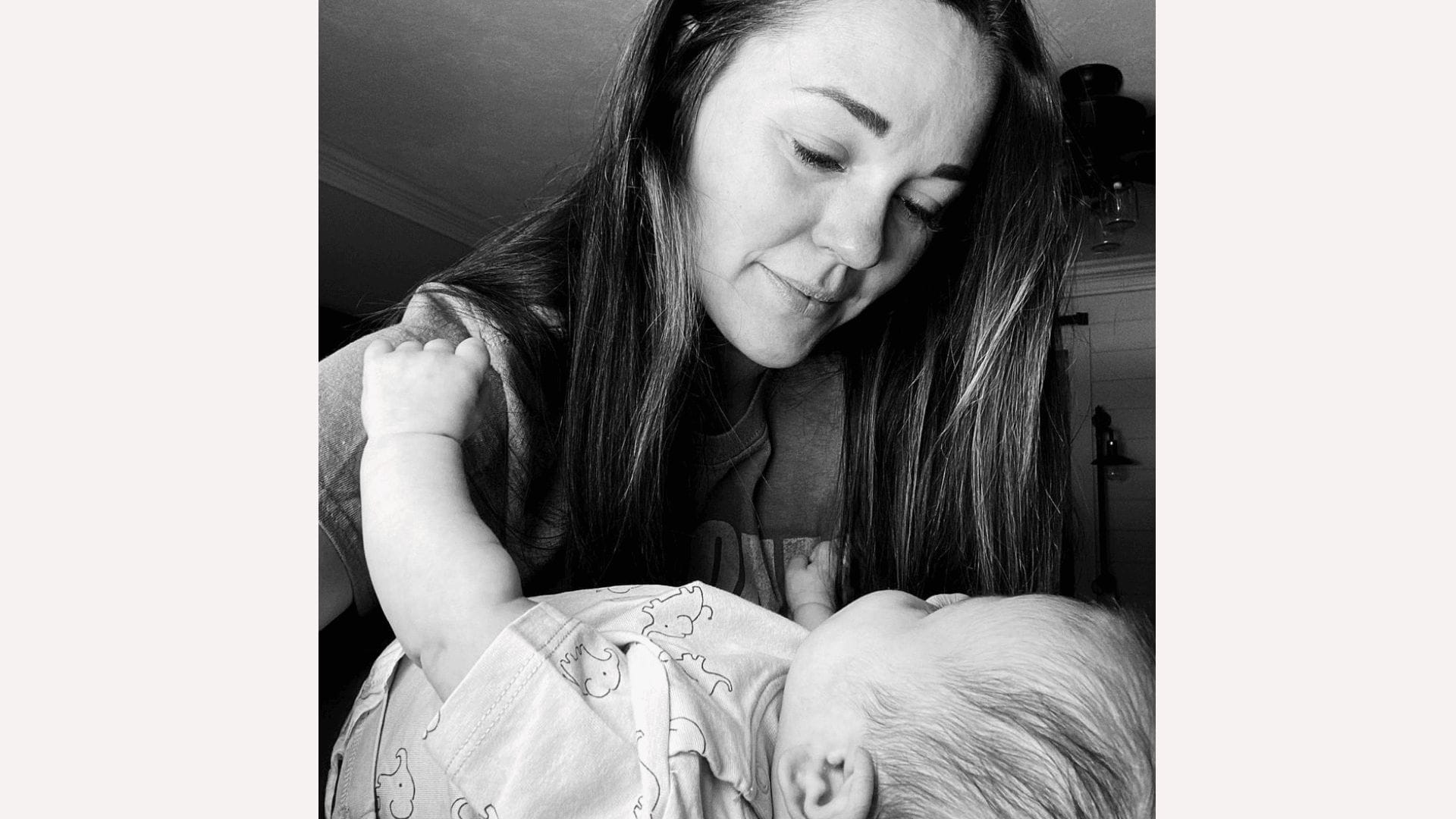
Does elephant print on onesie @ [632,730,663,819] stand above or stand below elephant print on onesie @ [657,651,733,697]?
below

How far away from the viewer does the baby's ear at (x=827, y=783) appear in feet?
1.57

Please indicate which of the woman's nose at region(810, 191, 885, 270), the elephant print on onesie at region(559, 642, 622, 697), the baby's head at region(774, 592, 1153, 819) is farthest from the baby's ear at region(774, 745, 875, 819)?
the woman's nose at region(810, 191, 885, 270)

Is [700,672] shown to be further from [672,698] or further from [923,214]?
[923,214]

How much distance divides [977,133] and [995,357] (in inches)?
7.5

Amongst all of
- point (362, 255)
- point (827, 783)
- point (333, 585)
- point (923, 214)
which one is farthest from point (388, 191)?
point (827, 783)

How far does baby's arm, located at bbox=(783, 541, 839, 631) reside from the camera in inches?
23.7

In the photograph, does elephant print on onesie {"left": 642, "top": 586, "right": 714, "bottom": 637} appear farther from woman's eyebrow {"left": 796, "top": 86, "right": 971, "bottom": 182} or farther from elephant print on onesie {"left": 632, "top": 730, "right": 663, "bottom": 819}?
woman's eyebrow {"left": 796, "top": 86, "right": 971, "bottom": 182}

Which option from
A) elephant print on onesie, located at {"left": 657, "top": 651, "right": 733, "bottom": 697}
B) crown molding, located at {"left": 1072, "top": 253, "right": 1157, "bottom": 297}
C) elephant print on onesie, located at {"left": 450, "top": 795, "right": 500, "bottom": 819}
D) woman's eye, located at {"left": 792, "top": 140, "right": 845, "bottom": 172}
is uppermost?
woman's eye, located at {"left": 792, "top": 140, "right": 845, "bottom": 172}

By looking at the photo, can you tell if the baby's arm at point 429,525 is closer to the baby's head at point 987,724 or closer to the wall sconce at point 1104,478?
the baby's head at point 987,724

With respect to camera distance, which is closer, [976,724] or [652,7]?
[976,724]

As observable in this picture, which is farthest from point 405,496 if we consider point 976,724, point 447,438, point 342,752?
point 976,724

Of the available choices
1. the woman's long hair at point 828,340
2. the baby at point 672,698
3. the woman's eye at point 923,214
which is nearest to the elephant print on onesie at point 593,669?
the baby at point 672,698
